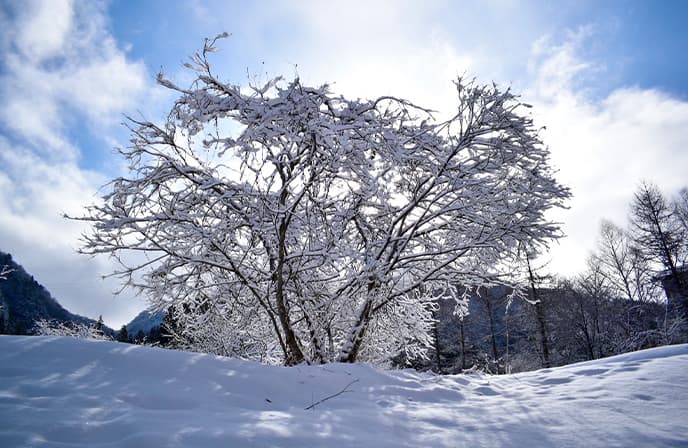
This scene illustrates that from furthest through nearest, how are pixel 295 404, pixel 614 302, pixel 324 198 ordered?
pixel 614 302
pixel 324 198
pixel 295 404

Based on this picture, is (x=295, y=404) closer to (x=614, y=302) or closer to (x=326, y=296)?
(x=326, y=296)

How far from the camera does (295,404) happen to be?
2.83m

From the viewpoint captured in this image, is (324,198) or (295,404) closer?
(295,404)

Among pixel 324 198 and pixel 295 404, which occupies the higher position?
pixel 324 198

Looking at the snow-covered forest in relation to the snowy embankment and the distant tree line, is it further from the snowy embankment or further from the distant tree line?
the distant tree line

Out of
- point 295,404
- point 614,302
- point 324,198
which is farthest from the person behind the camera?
point 614,302

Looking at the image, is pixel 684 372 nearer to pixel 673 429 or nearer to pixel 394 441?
pixel 673 429

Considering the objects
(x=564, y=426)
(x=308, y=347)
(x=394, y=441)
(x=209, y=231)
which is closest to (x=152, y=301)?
(x=209, y=231)

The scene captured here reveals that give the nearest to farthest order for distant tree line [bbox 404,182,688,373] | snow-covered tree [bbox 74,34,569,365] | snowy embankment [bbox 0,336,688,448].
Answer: snowy embankment [bbox 0,336,688,448] → snow-covered tree [bbox 74,34,569,365] → distant tree line [bbox 404,182,688,373]

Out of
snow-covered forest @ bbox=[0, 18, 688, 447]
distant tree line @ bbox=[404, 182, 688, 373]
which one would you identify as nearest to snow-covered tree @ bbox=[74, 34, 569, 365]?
snow-covered forest @ bbox=[0, 18, 688, 447]

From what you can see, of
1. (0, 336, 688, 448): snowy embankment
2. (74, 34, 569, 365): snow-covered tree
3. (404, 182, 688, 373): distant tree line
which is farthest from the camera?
(404, 182, 688, 373): distant tree line

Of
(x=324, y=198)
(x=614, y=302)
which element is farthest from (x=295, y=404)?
(x=614, y=302)

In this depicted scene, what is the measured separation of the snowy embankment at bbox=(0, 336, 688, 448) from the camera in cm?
186

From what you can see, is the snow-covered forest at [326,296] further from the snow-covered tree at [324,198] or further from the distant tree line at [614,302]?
the distant tree line at [614,302]
